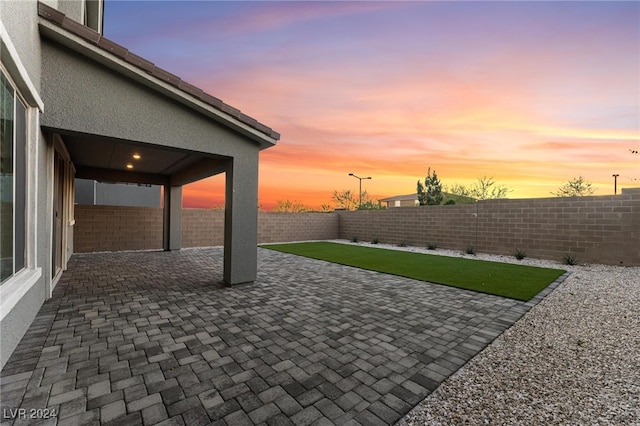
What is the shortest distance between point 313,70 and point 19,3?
27.7 feet

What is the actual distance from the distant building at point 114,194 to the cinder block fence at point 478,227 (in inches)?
211

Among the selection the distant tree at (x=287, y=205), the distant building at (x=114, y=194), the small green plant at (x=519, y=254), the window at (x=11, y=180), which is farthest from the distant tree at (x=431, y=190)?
the window at (x=11, y=180)

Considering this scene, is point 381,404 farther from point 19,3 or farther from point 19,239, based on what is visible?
point 19,3

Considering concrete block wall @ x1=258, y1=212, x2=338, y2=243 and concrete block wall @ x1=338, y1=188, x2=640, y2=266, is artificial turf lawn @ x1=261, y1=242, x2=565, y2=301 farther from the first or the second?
concrete block wall @ x1=258, y1=212, x2=338, y2=243

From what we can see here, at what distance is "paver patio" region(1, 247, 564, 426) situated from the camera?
208cm

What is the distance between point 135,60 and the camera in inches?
160

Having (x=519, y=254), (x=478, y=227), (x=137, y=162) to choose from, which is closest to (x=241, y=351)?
(x=137, y=162)

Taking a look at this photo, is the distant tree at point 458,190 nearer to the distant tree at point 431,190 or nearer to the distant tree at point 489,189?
the distant tree at point 431,190

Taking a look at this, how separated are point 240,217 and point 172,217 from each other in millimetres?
6790

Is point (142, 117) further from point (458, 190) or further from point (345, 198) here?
point (458, 190)

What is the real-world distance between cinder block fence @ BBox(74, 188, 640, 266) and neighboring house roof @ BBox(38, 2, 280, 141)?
7.84 meters

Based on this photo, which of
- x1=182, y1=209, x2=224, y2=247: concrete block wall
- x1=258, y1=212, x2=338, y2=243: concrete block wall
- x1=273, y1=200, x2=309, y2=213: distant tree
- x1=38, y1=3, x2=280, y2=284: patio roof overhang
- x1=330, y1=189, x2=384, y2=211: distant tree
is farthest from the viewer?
x1=330, y1=189, x2=384, y2=211: distant tree

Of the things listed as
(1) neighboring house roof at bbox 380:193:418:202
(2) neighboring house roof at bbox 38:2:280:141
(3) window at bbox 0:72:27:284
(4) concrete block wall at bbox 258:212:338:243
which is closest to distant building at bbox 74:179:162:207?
(4) concrete block wall at bbox 258:212:338:243

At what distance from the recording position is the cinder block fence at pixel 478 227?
8.30 metres
